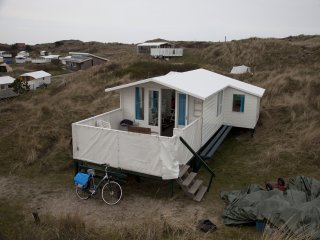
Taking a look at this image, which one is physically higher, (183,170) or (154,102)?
(154,102)

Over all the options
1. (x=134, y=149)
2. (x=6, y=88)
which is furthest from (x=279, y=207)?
(x=6, y=88)

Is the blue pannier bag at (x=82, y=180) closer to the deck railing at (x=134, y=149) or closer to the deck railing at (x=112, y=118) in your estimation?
the deck railing at (x=134, y=149)

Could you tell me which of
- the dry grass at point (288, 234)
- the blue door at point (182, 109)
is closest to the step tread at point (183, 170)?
the blue door at point (182, 109)

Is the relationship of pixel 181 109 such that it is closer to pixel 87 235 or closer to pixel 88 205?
pixel 88 205

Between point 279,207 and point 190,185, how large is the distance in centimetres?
314

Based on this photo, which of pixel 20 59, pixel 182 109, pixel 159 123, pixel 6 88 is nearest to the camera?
pixel 182 109

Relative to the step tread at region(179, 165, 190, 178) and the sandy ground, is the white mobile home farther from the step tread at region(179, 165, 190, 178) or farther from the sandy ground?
the sandy ground

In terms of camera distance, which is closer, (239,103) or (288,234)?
(288,234)

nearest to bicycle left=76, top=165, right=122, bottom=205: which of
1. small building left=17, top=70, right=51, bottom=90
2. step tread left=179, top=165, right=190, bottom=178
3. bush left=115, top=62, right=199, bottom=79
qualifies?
step tread left=179, top=165, right=190, bottom=178

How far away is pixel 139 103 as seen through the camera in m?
13.2

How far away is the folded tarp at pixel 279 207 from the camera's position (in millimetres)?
7160

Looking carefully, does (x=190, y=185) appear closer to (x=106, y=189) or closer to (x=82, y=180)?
(x=106, y=189)

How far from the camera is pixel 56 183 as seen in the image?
11398 millimetres

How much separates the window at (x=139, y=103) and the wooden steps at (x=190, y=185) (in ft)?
12.9
